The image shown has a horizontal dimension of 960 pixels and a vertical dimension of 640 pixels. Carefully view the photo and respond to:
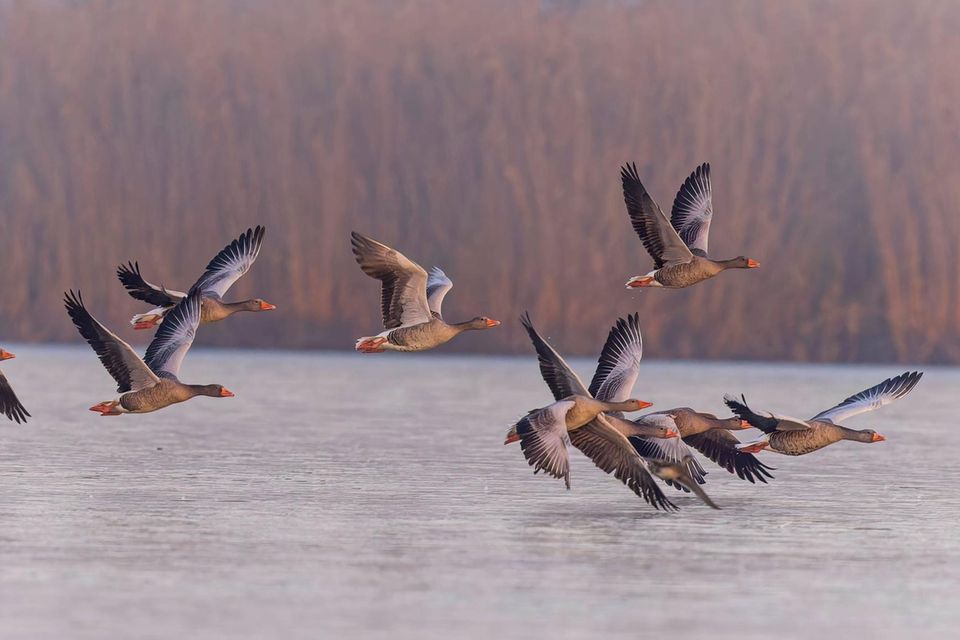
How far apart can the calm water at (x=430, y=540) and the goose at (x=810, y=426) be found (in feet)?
1.89

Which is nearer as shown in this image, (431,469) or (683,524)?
(683,524)

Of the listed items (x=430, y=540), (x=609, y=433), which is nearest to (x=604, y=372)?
(x=609, y=433)

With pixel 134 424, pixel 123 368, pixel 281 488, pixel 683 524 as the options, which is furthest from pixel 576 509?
pixel 134 424

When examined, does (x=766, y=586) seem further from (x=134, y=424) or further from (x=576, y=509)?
(x=134, y=424)

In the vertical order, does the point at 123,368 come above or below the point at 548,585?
above

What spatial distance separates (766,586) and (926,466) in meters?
9.61

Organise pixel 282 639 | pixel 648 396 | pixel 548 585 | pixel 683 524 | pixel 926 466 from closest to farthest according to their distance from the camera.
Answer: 1. pixel 282 639
2. pixel 548 585
3. pixel 683 524
4. pixel 926 466
5. pixel 648 396

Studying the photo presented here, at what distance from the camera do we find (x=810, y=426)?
1605cm

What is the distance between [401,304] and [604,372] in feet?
7.26

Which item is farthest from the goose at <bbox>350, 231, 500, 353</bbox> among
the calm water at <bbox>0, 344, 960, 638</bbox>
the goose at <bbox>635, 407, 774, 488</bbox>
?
the goose at <bbox>635, 407, 774, 488</bbox>

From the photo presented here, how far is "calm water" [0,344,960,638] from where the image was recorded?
33.4 feet

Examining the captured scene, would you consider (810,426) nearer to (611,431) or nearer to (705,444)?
(705,444)

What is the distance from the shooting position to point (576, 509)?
15742 mm

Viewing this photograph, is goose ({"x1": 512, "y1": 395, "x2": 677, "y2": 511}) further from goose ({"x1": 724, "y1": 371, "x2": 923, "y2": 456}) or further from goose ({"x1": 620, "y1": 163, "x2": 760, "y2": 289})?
goose ({"x1": 620, "y1": 163, "x2": 760, "y2": 289})
